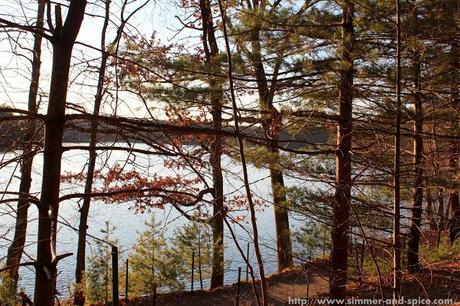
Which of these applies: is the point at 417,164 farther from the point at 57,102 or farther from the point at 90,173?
the point at 57,102

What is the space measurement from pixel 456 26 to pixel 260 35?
2.52 metres

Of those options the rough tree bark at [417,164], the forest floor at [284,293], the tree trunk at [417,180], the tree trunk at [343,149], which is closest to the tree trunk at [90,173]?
the forest floor at [284,293]

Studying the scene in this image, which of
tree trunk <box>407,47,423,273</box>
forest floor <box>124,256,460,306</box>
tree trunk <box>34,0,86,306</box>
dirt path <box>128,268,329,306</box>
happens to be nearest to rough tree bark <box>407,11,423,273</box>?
tree trunk <box>407,47,423,273</box>

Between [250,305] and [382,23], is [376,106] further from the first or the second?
[250,305]

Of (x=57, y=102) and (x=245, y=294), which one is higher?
(x=57, y=102)

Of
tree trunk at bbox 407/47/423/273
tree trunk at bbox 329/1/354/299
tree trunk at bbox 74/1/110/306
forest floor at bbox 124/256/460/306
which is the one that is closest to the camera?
tree trunk at bbox 74/1/110/306

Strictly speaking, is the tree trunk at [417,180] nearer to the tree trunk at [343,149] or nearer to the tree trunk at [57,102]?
the tree trunk at [343,149]

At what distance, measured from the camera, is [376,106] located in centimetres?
621

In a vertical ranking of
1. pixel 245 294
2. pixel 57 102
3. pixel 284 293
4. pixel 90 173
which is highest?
pixel 57 102

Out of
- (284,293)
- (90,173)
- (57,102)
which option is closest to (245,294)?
(284,293)

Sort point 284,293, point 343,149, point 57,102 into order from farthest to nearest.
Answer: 1. point 284,293
2. point 343,149
3. point 57,102

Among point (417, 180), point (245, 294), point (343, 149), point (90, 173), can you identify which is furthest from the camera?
point (245, 294)

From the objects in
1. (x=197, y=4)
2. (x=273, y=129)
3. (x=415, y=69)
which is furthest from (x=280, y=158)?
(x=197, y=4)

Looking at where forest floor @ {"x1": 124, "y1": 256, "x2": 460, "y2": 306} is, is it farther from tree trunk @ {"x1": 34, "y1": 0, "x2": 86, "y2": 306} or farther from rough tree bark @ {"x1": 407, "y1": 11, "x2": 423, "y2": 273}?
tree trunk @ {"x1": 34, "y1": 0, "x2": 86, "y2": 306}
